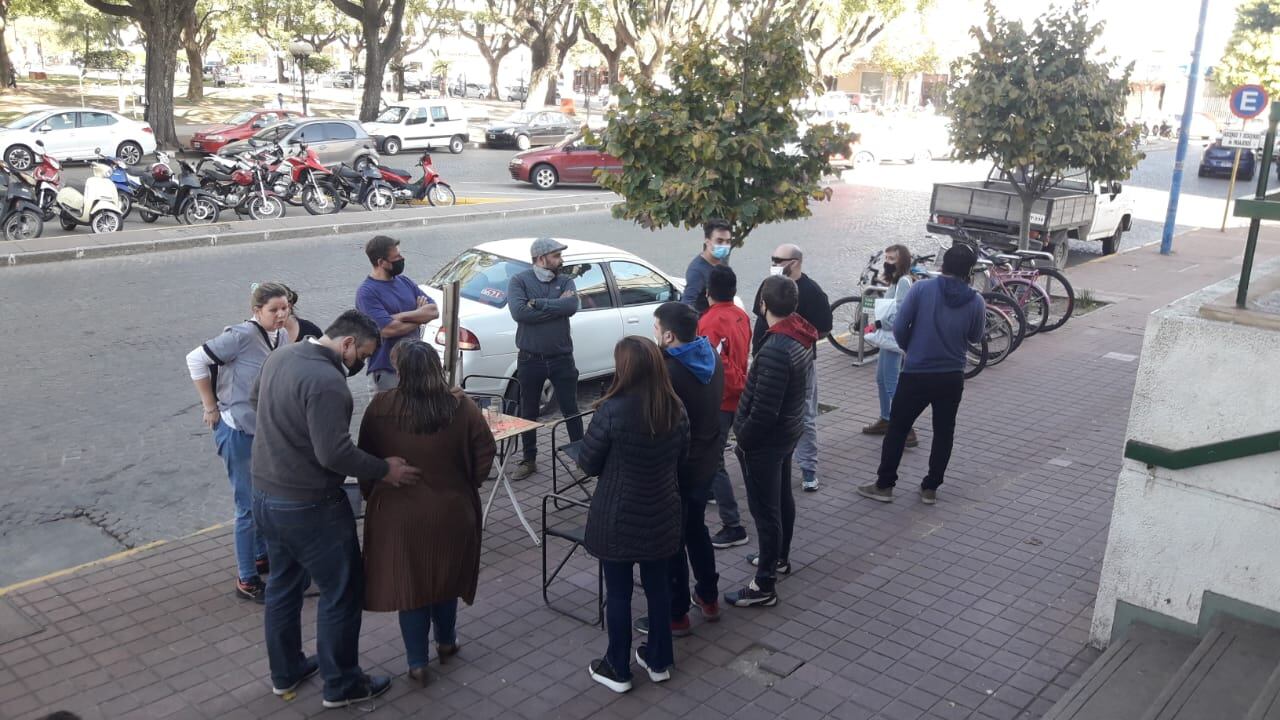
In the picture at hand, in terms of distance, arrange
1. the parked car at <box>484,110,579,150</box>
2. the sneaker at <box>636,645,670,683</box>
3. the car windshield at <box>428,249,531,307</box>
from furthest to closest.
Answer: the parked car at <box>484,110,579,150</box> < the car windshield at <box>428,249,531,307</box> < the sneaker at <box>636,645,670,683</box>

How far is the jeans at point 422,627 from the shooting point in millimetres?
4688

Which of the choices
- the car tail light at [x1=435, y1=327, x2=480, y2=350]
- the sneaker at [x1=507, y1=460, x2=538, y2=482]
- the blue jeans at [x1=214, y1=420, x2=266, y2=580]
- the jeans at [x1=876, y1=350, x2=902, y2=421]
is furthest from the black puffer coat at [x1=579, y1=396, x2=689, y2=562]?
the jeans at [x1=876, y1=350, x2=902, y2=421]

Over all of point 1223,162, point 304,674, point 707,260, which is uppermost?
point 1223,162

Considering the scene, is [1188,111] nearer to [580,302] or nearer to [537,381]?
[580,302]

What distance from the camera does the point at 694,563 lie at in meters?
5.38

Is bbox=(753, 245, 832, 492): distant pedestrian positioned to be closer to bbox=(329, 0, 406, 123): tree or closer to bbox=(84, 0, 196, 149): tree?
bbox=(84, 0, 196, 149): tree

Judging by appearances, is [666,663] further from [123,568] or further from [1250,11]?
[1250,11]

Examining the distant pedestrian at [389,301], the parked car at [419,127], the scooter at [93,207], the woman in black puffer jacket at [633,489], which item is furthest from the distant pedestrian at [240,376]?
the parked car at [419,127]

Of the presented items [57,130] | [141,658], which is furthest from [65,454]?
[57,130]

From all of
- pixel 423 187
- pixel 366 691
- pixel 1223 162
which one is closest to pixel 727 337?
pixel 366 691

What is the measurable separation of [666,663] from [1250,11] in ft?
217

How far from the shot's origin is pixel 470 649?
5.15 m

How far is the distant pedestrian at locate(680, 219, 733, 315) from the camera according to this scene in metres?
7.43

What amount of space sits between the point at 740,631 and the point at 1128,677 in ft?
6.02
